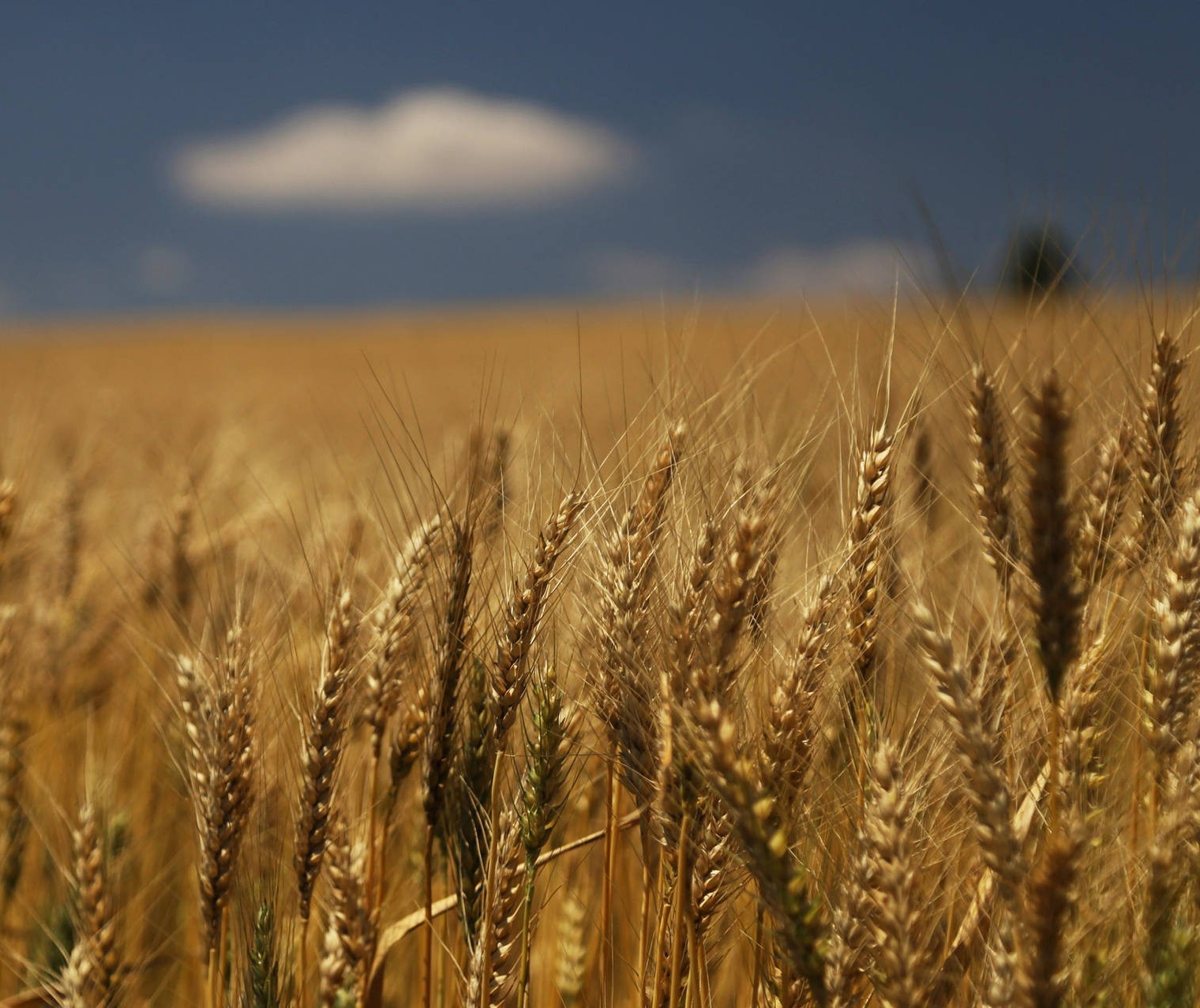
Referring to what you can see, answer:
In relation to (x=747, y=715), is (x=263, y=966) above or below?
below

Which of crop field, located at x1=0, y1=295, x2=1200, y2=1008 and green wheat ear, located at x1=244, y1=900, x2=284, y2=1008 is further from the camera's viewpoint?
green wheat ear, located at x1=244, y1=900, x2=284, y2=1008

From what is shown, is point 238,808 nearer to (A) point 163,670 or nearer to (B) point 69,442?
(A) point 163,670

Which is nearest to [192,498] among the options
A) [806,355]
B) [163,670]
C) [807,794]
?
[163,670]

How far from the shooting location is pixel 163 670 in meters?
3.06

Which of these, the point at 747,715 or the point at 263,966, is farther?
the point at 263,966

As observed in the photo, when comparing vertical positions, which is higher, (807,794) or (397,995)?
(807,794)

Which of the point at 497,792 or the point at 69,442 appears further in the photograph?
the point at 69,442

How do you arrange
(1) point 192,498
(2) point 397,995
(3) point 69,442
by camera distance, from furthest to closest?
(3) point 69,442 → (1) point 192,498 → (2) point 397,995

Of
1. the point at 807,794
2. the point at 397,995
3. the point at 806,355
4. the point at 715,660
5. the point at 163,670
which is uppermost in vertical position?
the point at 806,355

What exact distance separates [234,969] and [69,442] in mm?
4082

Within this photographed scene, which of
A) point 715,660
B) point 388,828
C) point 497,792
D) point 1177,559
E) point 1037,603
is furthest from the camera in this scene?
point 388,828

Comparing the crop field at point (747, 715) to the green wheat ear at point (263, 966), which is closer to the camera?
the crop field at point (747, 715)

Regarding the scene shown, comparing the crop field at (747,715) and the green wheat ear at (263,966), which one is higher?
the crop field at (747,715)

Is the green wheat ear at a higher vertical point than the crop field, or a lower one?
lower
